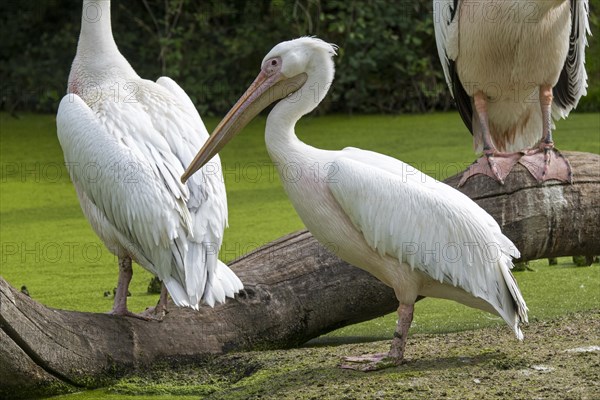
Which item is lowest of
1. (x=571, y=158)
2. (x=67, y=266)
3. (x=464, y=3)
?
(x=67, y=266)

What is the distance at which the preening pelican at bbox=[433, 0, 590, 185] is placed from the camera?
4840 mm

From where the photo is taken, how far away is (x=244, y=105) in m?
4.24

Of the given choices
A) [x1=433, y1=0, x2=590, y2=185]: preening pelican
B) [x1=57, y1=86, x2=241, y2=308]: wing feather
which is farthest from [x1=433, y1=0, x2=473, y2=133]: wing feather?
[x1=57, y1=86, x2=241, y2=308]: wing feather

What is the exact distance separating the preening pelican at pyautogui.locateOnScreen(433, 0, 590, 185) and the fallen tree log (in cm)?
11

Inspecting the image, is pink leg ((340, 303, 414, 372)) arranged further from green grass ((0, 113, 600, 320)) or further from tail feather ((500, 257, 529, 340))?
green grass ((0, 113, 600, 320))

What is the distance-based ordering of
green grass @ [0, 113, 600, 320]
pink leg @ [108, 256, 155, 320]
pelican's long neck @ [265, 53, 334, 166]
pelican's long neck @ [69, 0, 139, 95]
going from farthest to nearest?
1. green grass @ [0, 113, 600, 320]
2. pelican's long neck @ [69, 0, 139, 95]
3. pink leg @ [108, 256, 155, 320]
4. pelican's long neck @ [265, 53, 334, 166]

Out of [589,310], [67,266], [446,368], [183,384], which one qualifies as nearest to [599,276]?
[589,310]

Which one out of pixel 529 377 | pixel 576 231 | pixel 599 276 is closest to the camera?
pixel 529 377

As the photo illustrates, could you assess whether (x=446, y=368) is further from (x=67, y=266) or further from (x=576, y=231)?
(x=67, y=266)

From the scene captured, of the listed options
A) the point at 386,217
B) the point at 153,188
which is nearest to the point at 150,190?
the point at 153,188

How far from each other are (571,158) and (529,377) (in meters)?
1.51

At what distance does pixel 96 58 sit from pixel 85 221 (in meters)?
2.48

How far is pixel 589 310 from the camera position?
16.3 ft

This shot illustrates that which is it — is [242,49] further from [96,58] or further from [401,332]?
[401,332]
